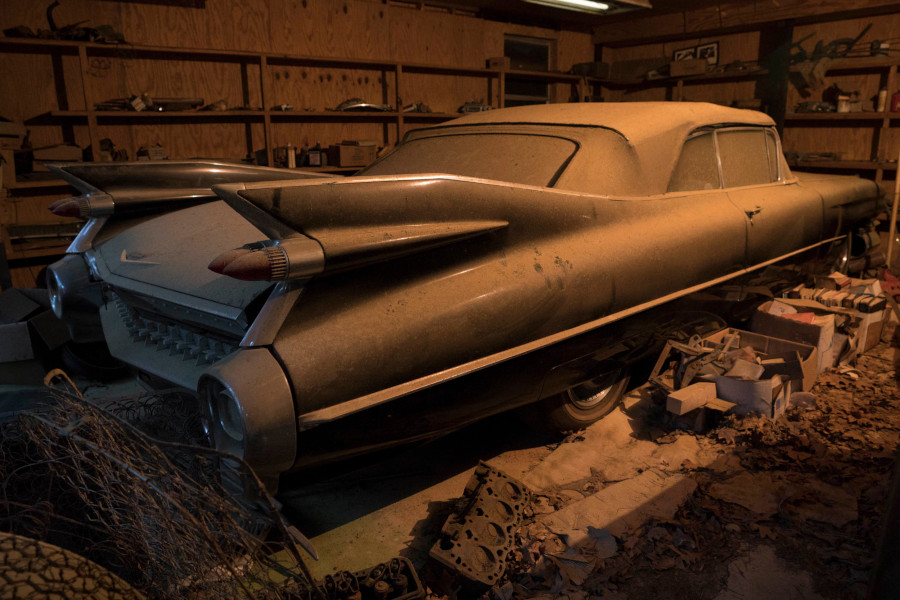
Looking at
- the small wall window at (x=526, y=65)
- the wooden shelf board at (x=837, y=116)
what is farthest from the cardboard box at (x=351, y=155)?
the wooden shelf board at (x=837, y=116)

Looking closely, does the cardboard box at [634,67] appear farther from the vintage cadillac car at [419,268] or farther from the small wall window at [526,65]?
the vintage cadillac car at [419,268]

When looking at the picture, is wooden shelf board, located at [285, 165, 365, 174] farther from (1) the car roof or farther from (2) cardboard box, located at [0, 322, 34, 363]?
(2) cardboard box, located at [0, 322, 34, 363]

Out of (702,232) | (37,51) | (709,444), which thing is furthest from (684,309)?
(37,51)

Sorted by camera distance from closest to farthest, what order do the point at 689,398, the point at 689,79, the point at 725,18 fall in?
the point at 689,398 < the point at 725,18 < the point at 689,79

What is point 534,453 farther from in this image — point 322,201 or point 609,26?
point 609,26

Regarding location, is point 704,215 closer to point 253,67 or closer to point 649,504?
point 649,504

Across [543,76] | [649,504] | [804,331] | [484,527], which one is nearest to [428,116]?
[543,76]

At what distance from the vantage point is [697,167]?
324 cm

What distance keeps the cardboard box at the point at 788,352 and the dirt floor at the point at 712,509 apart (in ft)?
0.40

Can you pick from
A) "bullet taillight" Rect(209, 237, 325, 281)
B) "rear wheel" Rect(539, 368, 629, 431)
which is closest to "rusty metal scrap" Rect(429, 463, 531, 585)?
"rear wheel" Rect(539, 368, 629, 431)

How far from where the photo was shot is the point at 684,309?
114 inches

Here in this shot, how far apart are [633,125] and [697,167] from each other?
543 mm

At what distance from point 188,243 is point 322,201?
92 centimetres

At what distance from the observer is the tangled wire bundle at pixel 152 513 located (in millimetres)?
1460
